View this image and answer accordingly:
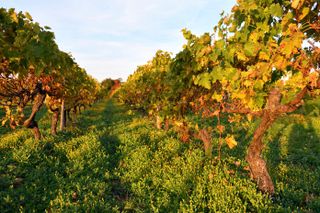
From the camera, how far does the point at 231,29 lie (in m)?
5.43

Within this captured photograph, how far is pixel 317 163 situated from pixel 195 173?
6423 mm

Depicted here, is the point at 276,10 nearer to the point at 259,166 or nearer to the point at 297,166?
the point at 259,166

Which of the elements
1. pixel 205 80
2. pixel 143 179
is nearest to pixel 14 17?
pixel 205 80

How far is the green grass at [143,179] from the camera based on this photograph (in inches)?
302

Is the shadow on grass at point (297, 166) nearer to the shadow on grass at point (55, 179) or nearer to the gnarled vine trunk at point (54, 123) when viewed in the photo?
the shadow on grass at point (55, 179)

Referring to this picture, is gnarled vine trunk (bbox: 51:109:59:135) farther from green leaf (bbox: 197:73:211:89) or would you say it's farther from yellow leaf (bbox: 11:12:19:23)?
green leaf (bbox: 197:73:211:89)

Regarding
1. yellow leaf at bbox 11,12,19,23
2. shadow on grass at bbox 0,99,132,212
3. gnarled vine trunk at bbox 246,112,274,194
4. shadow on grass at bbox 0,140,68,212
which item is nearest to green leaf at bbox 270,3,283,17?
gnarled vine trunk at bbox 246,112,274,194

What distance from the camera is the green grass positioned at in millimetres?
7676

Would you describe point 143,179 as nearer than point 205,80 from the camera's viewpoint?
No

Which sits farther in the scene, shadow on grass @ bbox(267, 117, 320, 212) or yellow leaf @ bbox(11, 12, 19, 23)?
shadow on grass @ bbox(267, 117, 320, 212)

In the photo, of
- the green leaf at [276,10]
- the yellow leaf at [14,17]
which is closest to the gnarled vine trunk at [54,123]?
the yellow leaf at [14,17]

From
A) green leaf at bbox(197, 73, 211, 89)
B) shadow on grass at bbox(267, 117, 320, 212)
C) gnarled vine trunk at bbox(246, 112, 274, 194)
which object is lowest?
shadow on grass at bbox(267, 117, 320, 212)

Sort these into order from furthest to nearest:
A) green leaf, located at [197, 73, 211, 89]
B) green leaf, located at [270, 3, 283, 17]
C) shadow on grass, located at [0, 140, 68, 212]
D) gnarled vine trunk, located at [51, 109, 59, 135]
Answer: gnarled vine trunk, located at [51, 109, 59, 135]
shadow on grass, located at [0, 140, 68, 212]
green leaf, located at [197, 73, 211, 89]
green leaf, located at [270, 3, 283, 17]

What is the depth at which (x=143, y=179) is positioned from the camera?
9.67 m
